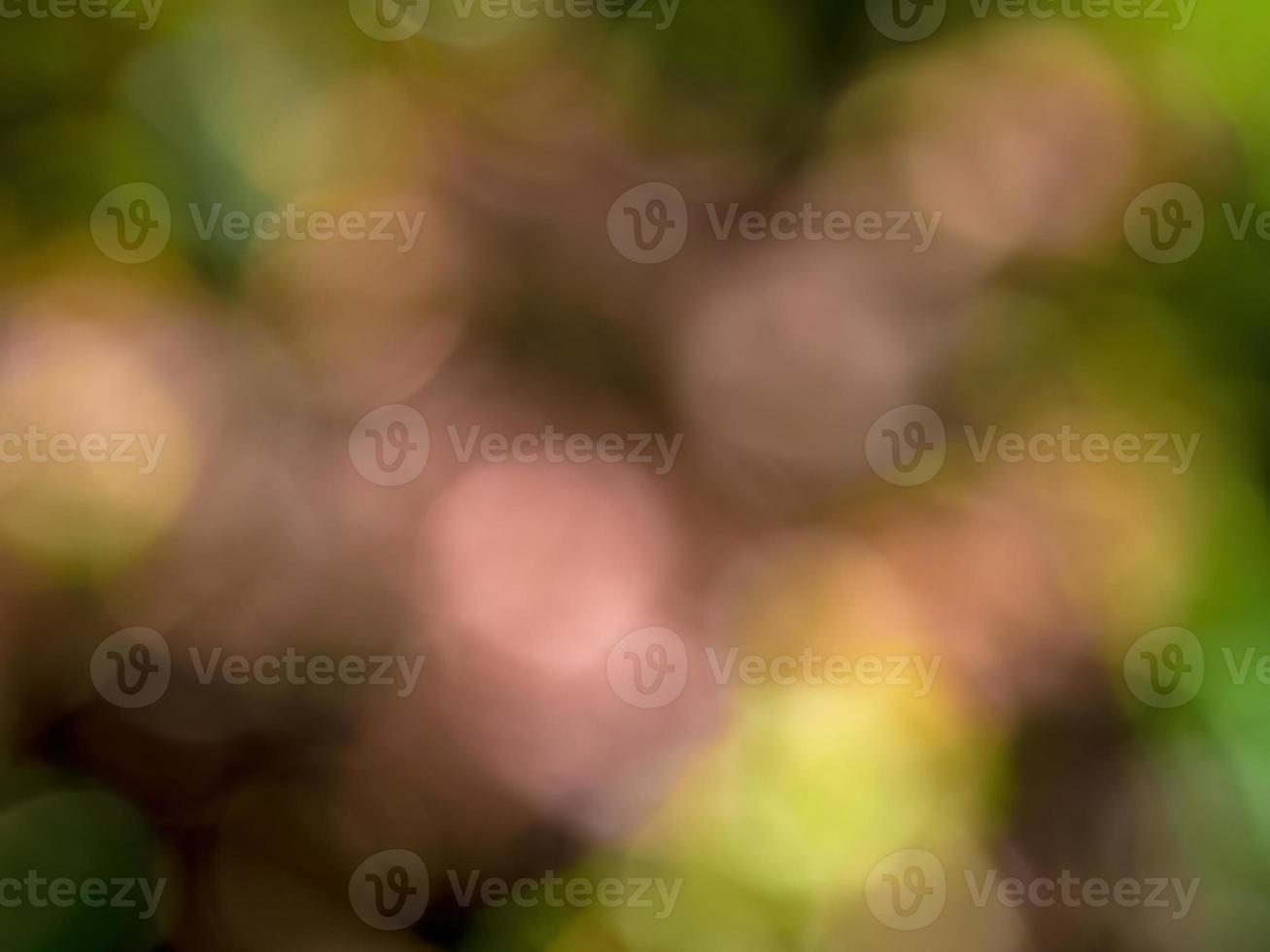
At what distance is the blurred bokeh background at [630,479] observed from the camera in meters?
0.56

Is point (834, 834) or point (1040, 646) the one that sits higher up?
point (1040, 646)

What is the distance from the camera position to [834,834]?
56 cm

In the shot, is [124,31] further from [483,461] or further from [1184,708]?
[1184,708]

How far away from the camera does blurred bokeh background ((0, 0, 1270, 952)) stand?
563 mm

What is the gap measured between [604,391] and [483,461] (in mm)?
84

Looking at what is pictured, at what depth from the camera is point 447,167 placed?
0.59 meters

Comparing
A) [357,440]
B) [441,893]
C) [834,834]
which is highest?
[357,440]

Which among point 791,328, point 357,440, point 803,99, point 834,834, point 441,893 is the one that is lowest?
point 441,893

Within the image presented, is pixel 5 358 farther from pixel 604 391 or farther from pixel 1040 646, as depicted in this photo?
pixel 1040 646

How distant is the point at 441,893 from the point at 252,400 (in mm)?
307

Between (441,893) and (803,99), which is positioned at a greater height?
(803,99)

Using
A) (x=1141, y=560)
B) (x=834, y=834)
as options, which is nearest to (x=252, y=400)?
(x=834, y=834)

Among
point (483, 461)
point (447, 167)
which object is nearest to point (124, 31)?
point (447, 167)

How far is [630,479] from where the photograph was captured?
Result: 583 millimetres
